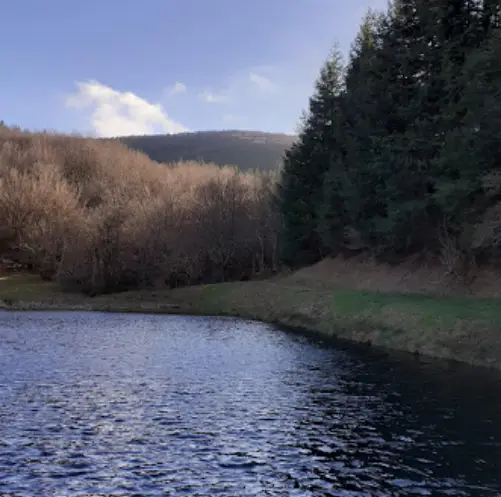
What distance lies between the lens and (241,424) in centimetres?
1572

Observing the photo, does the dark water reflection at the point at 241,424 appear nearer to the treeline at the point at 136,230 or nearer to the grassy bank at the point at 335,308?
the grassy bank at the point at 335,308

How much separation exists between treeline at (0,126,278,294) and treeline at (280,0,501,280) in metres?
14.1

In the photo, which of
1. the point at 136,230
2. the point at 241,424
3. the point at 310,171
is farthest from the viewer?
the point at 136,230

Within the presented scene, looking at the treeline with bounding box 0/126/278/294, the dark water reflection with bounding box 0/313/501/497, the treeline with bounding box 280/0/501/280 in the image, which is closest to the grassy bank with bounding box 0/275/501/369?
the dark water reflection with bounding box 0/313/501/497

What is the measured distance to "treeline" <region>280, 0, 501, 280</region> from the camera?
A: 3341cm

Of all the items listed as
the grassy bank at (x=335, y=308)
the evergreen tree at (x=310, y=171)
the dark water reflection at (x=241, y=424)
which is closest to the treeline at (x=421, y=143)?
the evergreen tree at (x=310, y=171)

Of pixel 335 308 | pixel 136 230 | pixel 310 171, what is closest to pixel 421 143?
pixel 335 308

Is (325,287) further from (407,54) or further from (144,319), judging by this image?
(407,54)

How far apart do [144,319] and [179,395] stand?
87.5 ft

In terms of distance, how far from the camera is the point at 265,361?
26.4 meters

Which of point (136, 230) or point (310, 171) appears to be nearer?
point (310, 171)

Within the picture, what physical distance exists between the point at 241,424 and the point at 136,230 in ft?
176

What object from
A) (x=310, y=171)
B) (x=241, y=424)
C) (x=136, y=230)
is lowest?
(x=241, y=424)

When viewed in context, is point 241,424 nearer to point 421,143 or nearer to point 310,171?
point 421,143
